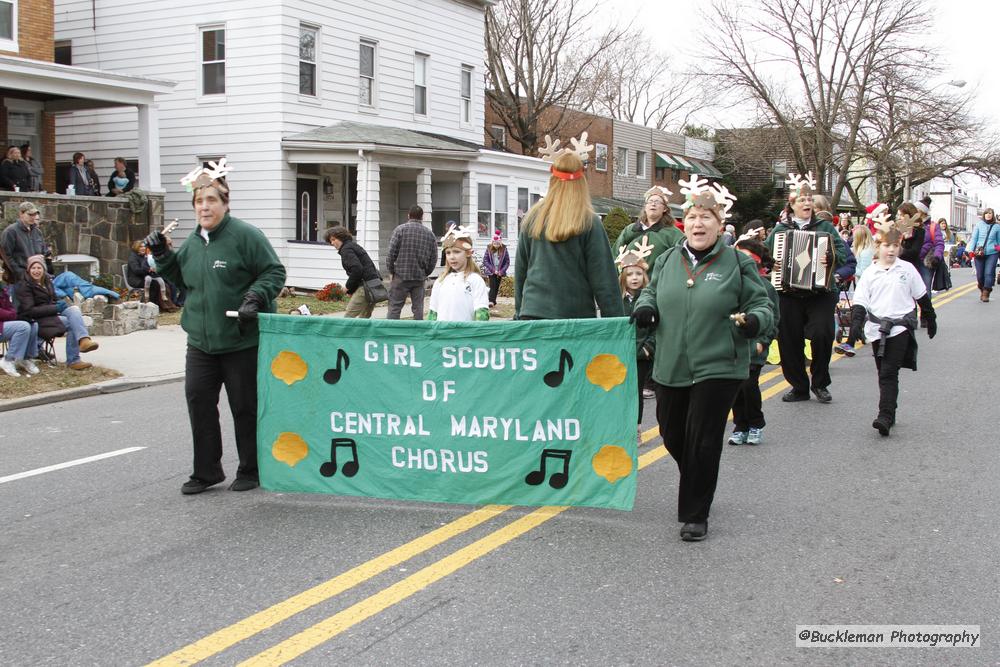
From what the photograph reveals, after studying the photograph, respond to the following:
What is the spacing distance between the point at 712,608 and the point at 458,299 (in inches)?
165

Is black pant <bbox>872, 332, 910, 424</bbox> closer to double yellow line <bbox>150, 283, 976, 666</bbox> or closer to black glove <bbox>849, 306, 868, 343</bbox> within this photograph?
black glove <bbox>849, 306, 868, 343</bbox>

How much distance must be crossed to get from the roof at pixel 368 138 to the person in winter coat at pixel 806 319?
14393 millimetres

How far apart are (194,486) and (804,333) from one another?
600 cm

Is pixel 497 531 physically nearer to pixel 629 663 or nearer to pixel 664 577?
pixel 664 577

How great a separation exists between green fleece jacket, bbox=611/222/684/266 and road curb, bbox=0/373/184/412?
6.00 meters

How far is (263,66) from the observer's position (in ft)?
76.7

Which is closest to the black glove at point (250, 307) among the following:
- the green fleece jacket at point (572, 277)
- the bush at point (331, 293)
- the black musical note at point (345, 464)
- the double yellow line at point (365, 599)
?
the black musical note at point (345, 464)

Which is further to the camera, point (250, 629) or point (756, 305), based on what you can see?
point (756, 305)

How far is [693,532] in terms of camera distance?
17.7 feet

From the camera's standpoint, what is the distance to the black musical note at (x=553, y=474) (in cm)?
569

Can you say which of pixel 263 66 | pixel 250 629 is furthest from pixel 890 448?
pixel 263 66

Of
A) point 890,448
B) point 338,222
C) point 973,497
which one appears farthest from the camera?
point 338,222

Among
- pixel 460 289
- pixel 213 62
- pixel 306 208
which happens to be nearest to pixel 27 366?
pixel 460 289

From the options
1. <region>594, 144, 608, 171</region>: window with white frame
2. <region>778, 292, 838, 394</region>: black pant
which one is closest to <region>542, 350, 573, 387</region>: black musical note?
<region>778, 292, 838, 394</region>: black pant
